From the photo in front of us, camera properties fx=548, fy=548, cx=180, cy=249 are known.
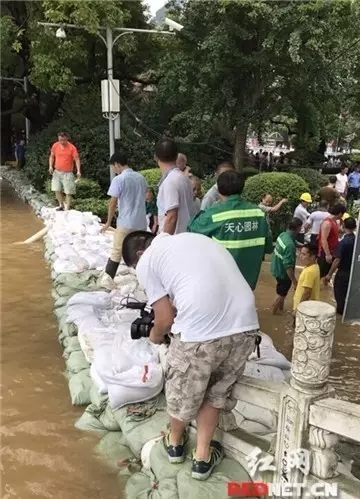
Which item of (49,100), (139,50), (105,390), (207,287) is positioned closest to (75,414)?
(105,390)

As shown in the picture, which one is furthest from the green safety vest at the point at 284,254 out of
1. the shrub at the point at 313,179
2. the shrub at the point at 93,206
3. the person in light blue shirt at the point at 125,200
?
the shrub at the point at 313,179

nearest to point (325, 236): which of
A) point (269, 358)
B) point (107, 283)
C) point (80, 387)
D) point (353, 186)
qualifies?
point (107, 283)

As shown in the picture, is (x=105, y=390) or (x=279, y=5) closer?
(x=105, y=390)

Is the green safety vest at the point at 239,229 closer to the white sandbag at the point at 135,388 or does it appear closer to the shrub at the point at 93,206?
the white sandbag at the point at 135,388

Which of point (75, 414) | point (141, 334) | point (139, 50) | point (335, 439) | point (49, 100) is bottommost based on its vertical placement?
point (75, 414)

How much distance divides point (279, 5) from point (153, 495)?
11097 millimetres

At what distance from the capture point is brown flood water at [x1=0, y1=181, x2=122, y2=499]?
3066 mm

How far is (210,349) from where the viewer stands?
2477 millimetres

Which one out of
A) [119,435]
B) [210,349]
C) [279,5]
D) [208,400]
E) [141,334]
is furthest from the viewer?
[279,5]

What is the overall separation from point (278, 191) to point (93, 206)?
3.74 m

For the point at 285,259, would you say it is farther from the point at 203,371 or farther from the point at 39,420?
the point at 203,371

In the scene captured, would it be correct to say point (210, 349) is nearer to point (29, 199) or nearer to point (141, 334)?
point (141, 334)

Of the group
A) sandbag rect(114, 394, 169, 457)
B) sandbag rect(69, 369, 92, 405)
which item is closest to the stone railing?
sandbag rect(114, 394, 169, 457)

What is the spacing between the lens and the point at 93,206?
36.7 feet
